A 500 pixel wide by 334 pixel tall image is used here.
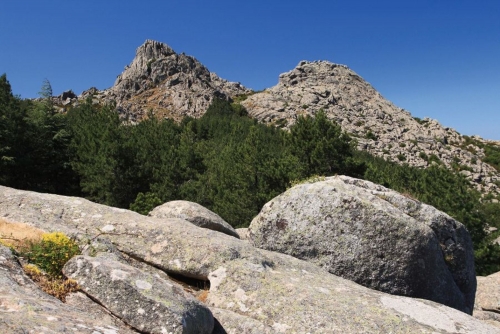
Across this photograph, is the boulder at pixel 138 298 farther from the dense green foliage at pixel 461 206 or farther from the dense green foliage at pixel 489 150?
the dense green foliage at pixel 489 150

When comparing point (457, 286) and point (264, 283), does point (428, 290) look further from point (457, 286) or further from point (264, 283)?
point (264, 283)

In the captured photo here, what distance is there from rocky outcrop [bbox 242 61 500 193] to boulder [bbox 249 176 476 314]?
85.9 m

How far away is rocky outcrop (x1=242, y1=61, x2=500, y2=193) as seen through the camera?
10250cm

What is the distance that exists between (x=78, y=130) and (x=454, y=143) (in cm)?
11916

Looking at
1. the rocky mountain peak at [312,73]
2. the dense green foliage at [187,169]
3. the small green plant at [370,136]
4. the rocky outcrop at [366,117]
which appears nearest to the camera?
the dense green foliage at [187,169]

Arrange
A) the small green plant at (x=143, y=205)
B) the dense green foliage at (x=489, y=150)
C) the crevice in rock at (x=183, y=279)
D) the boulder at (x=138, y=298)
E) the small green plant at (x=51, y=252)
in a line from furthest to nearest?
the dense green foliage at (x=489, y=150)
the small green plant at (x=143, y=205)
the crevice in rock at (x=183, y=279)
the small green plant at (x=51, y=252)
the boulder at (x=138, y=298)

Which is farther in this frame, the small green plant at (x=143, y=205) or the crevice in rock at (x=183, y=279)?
the small green plant at (x=143, y=205)

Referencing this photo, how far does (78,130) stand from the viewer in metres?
49.3

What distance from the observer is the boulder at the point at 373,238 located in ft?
36.7

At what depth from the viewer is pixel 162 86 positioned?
13988cm

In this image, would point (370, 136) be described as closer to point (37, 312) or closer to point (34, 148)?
point (34, 148)

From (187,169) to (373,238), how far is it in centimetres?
3786

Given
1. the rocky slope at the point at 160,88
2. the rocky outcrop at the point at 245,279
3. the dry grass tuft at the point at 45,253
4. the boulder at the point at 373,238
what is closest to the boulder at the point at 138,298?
the dry grass tuft at the point at 45,253

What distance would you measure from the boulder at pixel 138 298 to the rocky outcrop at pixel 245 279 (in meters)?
1.12
